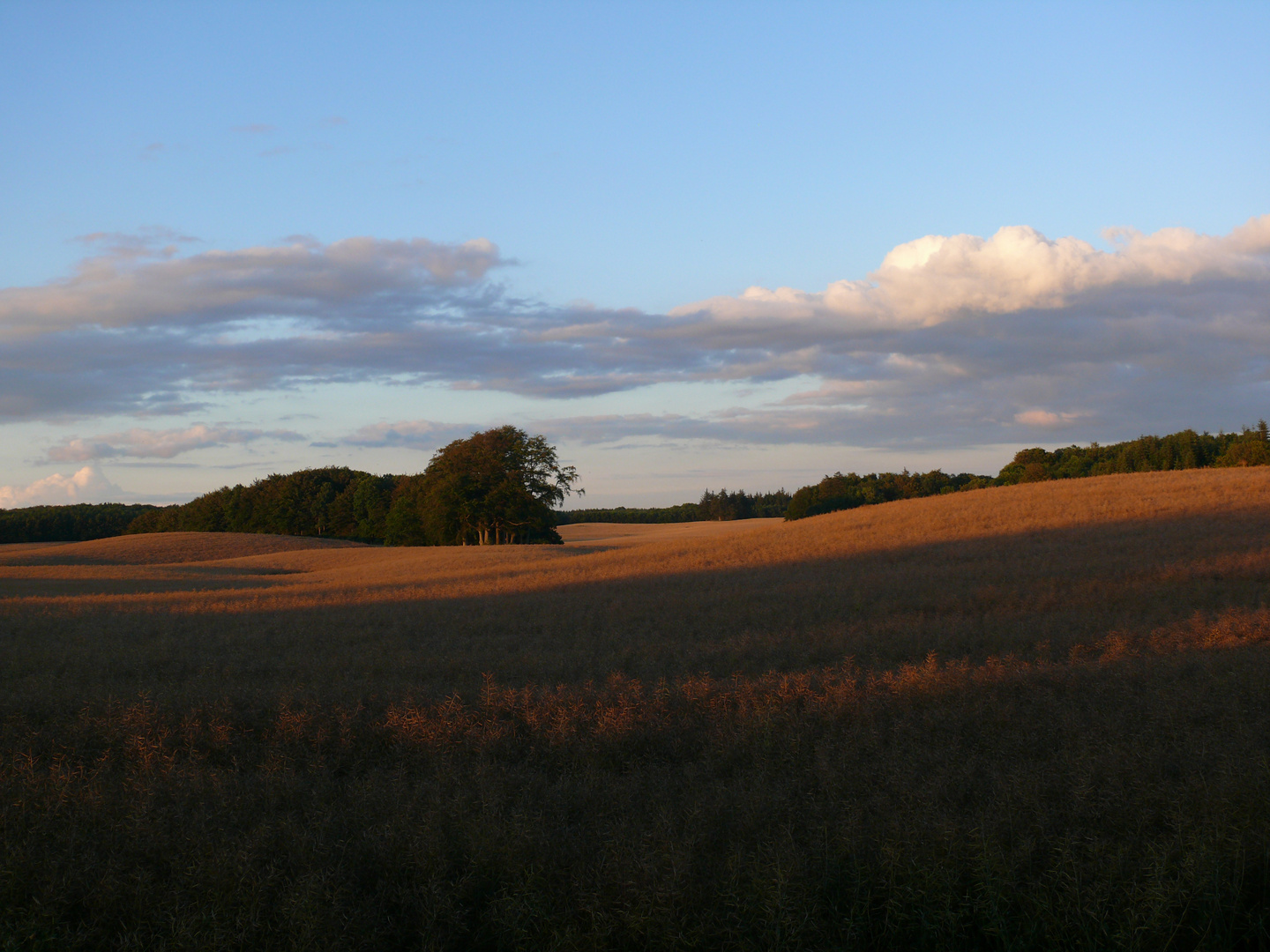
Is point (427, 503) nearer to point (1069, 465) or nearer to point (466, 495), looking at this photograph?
point (466, 495)

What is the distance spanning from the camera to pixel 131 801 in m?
5.22

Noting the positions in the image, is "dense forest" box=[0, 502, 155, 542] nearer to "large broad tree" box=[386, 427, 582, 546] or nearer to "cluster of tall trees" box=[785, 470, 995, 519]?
"large broad tree" box=[386, 427, 582, 546]

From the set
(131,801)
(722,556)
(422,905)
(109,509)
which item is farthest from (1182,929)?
(109,509)

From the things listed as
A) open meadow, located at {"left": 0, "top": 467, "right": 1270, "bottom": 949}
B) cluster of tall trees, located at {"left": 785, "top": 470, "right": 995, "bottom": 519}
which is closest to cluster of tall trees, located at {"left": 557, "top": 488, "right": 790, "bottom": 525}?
cluster of tall trees, located at {"left": 785, "top": 470, "right": 995, "bottom": 519}

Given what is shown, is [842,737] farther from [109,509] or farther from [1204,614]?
[109,509]

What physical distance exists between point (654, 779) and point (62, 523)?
95.9m

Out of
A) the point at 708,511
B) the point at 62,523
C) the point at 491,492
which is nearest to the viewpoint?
the point at 491,492

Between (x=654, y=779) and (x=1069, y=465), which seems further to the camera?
(x=1069, y=465)

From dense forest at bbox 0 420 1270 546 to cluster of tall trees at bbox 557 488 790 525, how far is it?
3295 centimetres

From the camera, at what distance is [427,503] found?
64.6 meters

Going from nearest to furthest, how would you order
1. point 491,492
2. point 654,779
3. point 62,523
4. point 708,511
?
point 654,779 < point 491,492 < point 62,523 < point 708,511

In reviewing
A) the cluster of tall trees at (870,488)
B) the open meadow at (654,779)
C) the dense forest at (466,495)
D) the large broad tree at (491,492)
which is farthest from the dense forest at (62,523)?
the open meadow at (654,779)

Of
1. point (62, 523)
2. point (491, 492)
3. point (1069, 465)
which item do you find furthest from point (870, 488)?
point (62, 523)

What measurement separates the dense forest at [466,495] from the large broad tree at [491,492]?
0.09m
